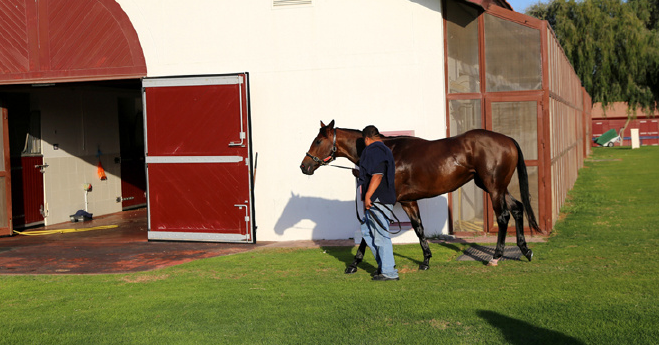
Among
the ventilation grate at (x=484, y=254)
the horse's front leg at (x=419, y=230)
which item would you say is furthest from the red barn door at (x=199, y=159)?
the ventilation grate at (x=484, y=254)

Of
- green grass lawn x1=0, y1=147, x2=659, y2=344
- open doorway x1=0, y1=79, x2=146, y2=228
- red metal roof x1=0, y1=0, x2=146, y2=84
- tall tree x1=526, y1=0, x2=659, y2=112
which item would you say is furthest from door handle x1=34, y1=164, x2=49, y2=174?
tall tree x1=526, y1=0, x2=659, y2=112

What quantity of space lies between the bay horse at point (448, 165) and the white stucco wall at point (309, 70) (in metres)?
2.28

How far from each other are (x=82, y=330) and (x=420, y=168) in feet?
14.8

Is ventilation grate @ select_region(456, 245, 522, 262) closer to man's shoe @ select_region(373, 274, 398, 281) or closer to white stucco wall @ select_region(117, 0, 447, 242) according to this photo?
white stucco wall @ select_region(117, 0, 447, 242)

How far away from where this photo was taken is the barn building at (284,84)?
36.4ft

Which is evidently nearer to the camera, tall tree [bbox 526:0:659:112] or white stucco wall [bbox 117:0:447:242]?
white stucco wall [bbox 117:0:447:242]

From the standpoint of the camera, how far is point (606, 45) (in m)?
35.9

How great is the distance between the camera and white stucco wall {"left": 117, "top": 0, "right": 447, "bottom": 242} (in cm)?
1123

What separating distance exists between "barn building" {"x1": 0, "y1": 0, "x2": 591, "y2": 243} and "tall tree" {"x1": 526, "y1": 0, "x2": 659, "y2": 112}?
25.1 m

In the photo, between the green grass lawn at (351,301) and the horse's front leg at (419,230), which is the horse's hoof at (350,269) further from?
the horse's front leg at (419,230)

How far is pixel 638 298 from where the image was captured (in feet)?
21.6

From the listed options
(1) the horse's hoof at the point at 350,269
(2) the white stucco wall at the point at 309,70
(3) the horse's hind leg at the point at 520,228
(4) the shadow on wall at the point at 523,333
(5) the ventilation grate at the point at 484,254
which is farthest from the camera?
(2) the white stucco wall at the point at 309,70

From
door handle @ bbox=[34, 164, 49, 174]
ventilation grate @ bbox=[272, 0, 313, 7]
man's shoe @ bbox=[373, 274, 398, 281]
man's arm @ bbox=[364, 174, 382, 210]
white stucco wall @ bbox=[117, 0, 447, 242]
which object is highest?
ventilation grate @ bbox=[272, 0, 313, 7]

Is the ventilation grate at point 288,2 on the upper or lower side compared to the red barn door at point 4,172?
upper
